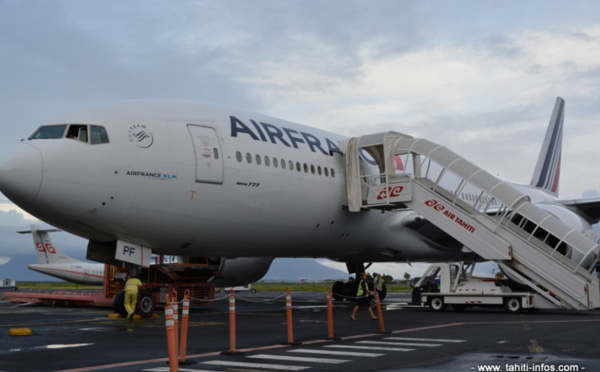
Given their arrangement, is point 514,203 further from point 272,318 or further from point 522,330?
point 272,318

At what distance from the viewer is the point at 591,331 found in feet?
35.6

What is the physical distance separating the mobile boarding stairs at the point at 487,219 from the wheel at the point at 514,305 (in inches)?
25.4

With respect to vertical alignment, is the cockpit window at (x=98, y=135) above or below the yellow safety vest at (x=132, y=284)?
above

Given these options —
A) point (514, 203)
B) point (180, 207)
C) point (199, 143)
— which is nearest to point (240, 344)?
point (180, 207)

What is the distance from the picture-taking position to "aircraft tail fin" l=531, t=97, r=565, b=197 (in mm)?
31125

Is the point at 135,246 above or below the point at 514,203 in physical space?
below

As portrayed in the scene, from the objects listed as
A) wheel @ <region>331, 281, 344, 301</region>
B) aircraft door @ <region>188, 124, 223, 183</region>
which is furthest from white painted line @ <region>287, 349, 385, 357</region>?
wheel @ <region>331, 281, 344, 301</region>

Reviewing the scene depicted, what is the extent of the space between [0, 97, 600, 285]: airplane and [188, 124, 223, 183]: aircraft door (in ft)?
0.08

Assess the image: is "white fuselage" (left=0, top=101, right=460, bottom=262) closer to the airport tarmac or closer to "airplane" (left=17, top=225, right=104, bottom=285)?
the airport tarmac

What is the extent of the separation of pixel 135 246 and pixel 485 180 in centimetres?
866

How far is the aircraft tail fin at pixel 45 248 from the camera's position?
36719 mm

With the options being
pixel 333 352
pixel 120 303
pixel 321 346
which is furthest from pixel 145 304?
pixel 333 352

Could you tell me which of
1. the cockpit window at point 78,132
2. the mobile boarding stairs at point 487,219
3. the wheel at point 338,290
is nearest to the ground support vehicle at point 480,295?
the mobile boarding stairs at point 487,219

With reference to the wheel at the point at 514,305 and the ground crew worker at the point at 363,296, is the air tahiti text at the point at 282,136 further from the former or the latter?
the wheel at the point at 514,305
